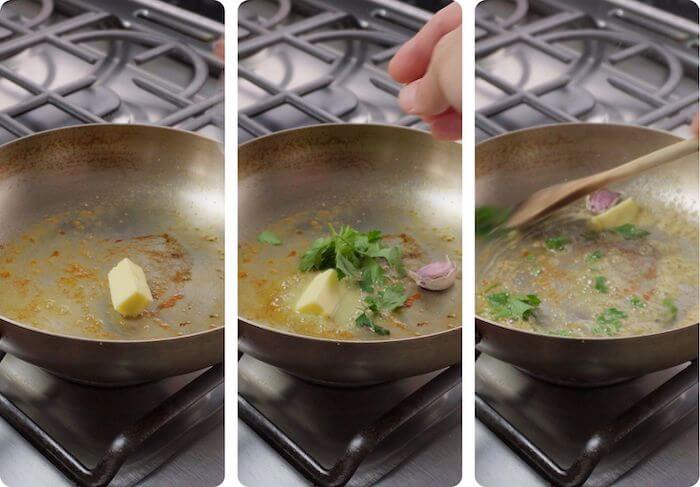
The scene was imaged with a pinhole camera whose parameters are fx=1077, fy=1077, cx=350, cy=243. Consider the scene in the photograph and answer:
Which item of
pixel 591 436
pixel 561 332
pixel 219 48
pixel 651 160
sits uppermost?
pixel 219 48

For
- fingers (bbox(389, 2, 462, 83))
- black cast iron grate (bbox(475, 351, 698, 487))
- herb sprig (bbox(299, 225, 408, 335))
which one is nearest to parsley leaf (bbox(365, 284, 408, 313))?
herb sprig (bbox(299, 225, 408, 335))

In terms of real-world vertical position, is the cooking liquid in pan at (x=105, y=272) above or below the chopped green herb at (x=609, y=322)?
above

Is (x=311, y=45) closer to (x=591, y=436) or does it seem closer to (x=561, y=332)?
(x=561, y=332)

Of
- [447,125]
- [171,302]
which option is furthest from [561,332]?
[171,302]

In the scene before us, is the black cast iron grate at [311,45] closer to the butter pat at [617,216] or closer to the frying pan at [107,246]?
the frying pan at [107,246]

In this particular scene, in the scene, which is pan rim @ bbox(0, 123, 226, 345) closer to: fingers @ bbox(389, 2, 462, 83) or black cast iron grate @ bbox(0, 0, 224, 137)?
black cast iron grate @ bbox(0, 0, 224, 137)

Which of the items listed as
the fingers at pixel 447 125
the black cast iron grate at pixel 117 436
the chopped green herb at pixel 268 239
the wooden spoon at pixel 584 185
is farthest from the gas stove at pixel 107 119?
the wooden spoon at pixel 584 185

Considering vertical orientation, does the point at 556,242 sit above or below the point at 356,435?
above
